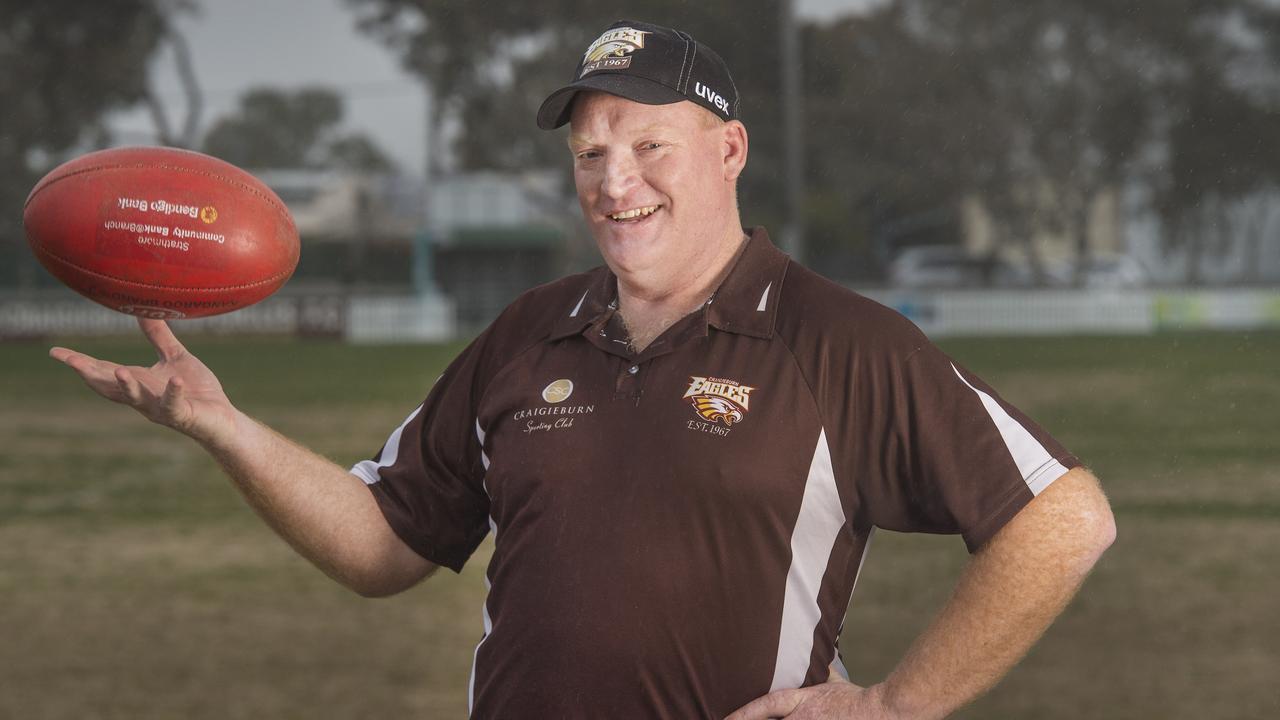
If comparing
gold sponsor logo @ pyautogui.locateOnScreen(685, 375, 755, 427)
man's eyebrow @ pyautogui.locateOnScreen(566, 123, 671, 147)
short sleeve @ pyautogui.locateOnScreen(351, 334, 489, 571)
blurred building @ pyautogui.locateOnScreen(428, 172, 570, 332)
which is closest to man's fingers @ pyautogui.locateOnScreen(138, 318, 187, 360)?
short sleeve @ pyautogui.locateOnScreen(351, 334, 489, 571)

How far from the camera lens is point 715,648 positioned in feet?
7.50

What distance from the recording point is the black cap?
2385 millimetres

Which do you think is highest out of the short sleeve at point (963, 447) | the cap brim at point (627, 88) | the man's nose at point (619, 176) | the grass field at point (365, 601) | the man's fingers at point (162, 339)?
the cap brim at point (627, 88)

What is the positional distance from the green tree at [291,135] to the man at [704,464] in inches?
1435

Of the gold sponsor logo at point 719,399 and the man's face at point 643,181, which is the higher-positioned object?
the man's face at point 643,181

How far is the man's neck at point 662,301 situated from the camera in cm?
247

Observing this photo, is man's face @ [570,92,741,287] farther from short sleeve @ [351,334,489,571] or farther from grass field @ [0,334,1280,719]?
grass field @ [0,334,1280,719]

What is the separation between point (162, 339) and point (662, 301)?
0.87 metres

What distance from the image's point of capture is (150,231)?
9.09ft

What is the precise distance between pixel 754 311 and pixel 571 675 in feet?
2.15

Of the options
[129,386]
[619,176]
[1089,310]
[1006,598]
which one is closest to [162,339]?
[129,386]

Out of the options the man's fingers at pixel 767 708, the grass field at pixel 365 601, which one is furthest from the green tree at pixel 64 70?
the man's fingers at pixel 767 708

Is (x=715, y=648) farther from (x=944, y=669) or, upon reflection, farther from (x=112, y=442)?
(x=112, y=442)

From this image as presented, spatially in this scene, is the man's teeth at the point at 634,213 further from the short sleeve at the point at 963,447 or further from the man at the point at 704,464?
the short sleeve at the point at 963,447
